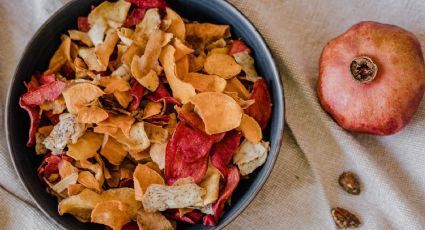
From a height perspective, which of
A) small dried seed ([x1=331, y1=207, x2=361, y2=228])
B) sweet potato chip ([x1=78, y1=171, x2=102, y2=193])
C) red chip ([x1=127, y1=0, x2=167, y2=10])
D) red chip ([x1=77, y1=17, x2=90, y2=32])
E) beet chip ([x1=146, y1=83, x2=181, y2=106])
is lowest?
small dried seed ([x1=331, y1=207, x2=361, y2=228])

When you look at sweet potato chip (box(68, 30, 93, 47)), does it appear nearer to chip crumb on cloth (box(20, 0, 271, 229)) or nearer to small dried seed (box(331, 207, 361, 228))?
chip crumb on cloth (box(20, 0, 271, 229))

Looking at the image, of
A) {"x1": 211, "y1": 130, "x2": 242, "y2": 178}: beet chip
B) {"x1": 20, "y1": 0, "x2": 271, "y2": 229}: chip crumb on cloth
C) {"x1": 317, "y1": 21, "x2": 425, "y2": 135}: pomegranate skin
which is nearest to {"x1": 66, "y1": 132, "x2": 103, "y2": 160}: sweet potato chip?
{"x1": 20, "y1": 0, "x2": 271, "y2": 229}: chip crumb on cloth

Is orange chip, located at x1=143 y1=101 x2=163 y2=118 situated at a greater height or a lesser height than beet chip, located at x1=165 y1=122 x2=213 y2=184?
greater

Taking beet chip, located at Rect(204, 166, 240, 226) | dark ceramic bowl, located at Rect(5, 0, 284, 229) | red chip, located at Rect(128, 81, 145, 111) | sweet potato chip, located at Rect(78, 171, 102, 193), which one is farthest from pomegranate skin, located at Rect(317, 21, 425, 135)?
sweet potato chip, located at Rect(78, 171, 102, 193)

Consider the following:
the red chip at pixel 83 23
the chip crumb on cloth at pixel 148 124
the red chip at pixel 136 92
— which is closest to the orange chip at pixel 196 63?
the chip crumb on cloth at pixel 148 124

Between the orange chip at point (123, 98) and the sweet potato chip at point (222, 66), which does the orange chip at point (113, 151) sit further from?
the sweet potato chip at point (222, 66)

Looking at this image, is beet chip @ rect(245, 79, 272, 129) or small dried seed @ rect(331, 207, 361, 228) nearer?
beet chip @ rect(245, 79, 272, 129)

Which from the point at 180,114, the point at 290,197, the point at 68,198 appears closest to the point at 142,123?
the point at 180,114
